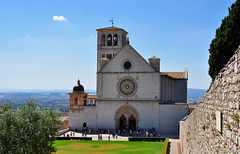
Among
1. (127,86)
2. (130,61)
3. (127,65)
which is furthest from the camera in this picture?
(127,65)

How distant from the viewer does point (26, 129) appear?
1995 centimetres

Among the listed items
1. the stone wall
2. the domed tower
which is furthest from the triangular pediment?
the stone wall

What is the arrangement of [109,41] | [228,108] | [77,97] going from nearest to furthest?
[228,108]
[77,97]
[109,41]

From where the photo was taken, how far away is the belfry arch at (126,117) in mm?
50375

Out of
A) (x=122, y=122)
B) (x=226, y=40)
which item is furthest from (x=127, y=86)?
(x=226, y=40)

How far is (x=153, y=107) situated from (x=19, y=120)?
32.2 metres

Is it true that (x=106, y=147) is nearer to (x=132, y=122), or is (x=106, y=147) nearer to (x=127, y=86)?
(x=132, y=122)

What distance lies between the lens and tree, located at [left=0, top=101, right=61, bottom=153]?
1845 cm

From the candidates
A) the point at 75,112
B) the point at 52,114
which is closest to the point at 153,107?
the point at 75,112

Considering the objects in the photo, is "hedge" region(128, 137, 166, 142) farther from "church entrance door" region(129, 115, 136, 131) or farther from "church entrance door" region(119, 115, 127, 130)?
"church entrance door" region(119, 115, 127, 130)

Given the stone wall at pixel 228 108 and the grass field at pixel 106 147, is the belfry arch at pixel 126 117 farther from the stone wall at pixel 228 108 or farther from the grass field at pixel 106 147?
the stone wall at pixel 228 108

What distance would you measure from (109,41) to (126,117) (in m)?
17.5

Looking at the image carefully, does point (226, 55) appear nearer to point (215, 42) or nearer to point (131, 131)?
point (215, 42)

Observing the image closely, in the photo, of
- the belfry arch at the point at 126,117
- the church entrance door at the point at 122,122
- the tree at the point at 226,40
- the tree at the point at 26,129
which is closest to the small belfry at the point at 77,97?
the belfry arch at the point at 126,117
